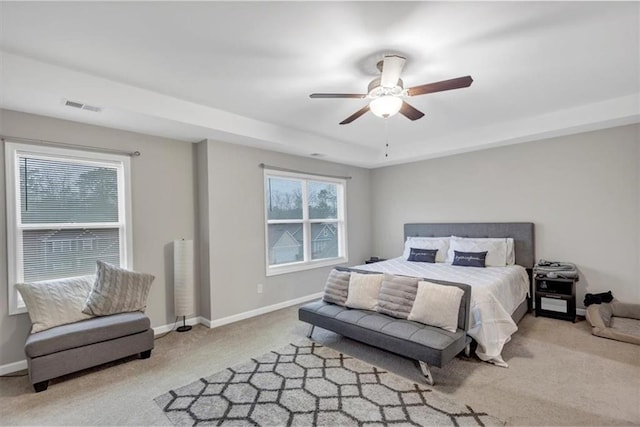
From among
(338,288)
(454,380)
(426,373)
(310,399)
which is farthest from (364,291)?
(310,399)

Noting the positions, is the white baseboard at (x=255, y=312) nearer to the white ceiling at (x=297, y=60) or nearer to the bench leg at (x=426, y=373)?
the white ceiling at (x=297, y=60)

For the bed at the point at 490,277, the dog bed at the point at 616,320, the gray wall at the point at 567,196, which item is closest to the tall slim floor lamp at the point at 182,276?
the bed at the point at 490,277

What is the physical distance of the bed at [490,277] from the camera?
2.92 meters

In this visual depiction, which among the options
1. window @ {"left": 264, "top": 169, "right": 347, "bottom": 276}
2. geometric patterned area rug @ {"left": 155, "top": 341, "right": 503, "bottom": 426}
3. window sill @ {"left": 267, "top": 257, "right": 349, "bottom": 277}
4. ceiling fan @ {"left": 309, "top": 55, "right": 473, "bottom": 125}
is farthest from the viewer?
window @ {"left": 264, "top": 169, "right": 347, "bottom": 276}

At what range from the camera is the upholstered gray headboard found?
4523 mm

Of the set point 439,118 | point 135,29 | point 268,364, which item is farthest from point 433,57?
point 268,364

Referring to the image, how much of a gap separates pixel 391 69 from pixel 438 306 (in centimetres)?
206

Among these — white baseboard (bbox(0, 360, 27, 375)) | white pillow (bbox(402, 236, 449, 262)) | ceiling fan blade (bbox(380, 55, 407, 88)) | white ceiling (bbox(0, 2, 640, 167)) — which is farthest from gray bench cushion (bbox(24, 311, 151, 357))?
white pillow (bbox(402, 236, 449, 262))

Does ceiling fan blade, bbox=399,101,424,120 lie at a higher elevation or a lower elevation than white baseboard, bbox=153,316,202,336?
higher

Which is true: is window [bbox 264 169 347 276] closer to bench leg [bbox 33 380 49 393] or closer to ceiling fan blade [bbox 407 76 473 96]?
bench leg [bbox 33 380 49 393]

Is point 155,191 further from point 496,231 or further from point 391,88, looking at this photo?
point 496,231

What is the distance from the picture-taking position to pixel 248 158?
14.5 feet

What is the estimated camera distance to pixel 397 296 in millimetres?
3113

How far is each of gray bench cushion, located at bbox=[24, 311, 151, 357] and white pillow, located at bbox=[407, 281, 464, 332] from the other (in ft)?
8.68
